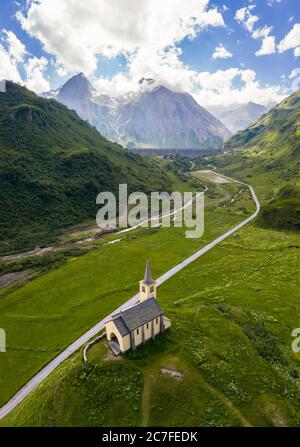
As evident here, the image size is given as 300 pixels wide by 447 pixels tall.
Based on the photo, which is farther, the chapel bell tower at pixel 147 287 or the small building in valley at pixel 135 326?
the chapel bell tower at pixel 147 287

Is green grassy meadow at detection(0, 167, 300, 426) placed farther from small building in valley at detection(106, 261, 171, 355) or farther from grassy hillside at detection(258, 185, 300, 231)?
grassy hillside at detection(258, 185, 300, 231)

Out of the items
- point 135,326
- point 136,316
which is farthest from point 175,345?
point 136,316

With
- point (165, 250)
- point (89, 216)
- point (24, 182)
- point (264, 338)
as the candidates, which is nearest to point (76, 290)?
point (165, 250)

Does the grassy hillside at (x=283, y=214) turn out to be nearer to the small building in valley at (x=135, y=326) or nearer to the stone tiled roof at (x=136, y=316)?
the small building in valley at (x=135, y=326)

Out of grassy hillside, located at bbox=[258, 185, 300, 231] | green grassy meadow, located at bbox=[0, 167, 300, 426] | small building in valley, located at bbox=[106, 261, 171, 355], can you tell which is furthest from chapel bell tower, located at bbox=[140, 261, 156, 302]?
grassy hillside, located at bbox=[258, 185, 300, 231]

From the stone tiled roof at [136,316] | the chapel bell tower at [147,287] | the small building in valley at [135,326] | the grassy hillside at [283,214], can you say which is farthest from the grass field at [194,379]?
the grassy hillside at [283,214]

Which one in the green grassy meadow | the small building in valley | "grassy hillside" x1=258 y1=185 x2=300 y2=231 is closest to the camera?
the green grassy meadow

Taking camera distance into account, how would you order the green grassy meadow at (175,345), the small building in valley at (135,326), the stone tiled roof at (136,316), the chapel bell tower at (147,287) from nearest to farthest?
the green grassy meadow at (175,345)
the small building in valley at (135,326)
the stone tiled roof at (136,316)
the chapel bell tower at (147,287)

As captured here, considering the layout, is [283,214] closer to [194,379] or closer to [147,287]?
[147,287]
